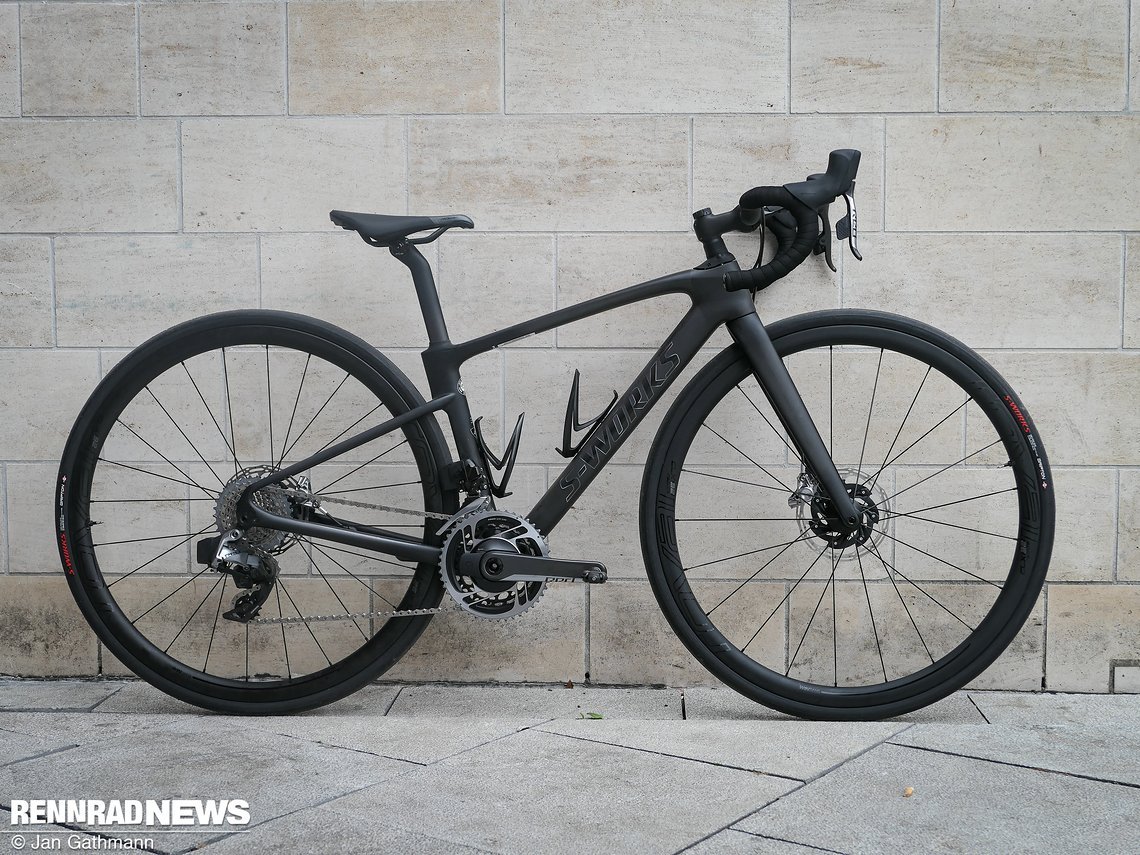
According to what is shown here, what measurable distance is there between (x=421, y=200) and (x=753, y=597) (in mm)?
1569

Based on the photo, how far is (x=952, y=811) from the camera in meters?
2.00

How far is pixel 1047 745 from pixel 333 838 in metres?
1.72

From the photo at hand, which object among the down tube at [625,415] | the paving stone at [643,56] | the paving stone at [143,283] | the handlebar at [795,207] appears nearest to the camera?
the handlebar at [795,207]

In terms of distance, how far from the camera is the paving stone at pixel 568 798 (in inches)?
73.9

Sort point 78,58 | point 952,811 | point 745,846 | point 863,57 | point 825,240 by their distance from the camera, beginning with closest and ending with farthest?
point 745,846 → point 952,811 → point 825,240 → point 863,57 → point 78,58

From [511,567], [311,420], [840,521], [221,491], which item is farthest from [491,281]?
[840,521]

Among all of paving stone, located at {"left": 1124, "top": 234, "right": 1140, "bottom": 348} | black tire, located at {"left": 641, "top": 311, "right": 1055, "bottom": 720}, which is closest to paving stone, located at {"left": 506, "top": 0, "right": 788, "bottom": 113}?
black tire, located at {"left": 641, "top": 311, "right": 1055, "bottom": 720}

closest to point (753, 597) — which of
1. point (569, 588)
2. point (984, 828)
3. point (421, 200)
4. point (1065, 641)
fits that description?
point (569, 588)

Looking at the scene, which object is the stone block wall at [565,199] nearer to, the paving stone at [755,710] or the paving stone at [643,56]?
the paving stone at [643,56]

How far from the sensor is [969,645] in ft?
8.55

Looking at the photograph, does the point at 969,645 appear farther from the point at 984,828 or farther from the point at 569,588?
the point at 569,588

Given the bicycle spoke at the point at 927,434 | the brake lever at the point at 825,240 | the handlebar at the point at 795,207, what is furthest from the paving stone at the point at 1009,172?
the bicycle spoke at the point at 927,434

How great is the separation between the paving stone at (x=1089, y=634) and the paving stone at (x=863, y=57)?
153 centimetres

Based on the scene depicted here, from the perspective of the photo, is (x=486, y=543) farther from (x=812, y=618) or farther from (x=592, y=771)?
(x=812, y=618)
